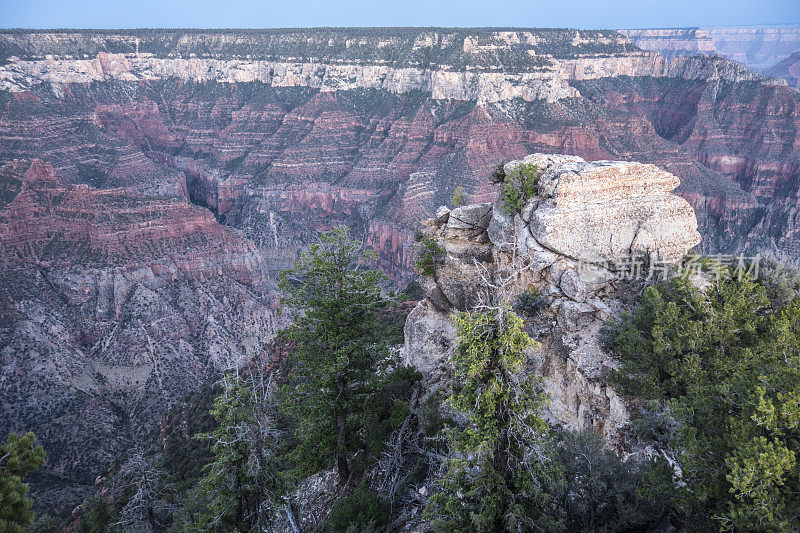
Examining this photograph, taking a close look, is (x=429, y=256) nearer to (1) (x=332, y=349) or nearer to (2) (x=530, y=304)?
(2) (x=530, y=304)

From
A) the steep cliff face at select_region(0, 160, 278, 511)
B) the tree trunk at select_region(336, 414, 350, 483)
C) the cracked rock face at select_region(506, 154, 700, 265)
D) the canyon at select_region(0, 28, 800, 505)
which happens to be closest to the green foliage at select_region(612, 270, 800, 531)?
the cracked rock face at select_region(506, 154, 700, 265)

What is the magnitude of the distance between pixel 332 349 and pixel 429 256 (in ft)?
26.5

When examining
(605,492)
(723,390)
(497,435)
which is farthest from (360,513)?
(723,390)

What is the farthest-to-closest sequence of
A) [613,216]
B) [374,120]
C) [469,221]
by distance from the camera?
[374,120], [469,221], [613,216]

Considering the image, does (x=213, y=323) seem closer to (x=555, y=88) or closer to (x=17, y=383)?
(x=17, y=383)

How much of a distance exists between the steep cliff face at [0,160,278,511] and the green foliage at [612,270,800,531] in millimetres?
39465

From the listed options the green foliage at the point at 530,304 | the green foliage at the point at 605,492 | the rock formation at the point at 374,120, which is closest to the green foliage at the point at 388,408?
the green foliage at the point at 530,304

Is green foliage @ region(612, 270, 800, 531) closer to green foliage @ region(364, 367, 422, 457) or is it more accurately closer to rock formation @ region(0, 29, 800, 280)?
green foliage @ region(364, 367, 422, 457)

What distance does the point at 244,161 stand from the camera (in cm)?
11288

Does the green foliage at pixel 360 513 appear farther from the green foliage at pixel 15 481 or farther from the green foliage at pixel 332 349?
the green foliage at pixel 15 481

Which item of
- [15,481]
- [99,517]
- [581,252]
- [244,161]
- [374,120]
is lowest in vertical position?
[99,517]

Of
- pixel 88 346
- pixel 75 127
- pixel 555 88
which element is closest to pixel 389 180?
pixel 555 88

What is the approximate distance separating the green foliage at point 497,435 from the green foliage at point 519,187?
1115 cm

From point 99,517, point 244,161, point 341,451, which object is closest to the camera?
point 341,451
